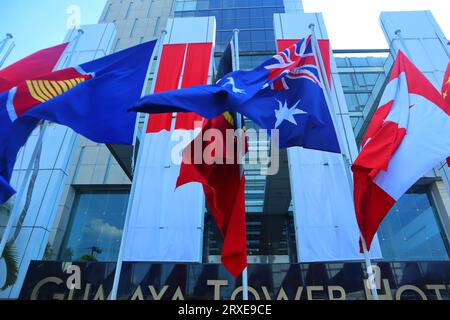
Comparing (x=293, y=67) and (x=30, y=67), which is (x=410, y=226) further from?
(x=30, y=67)

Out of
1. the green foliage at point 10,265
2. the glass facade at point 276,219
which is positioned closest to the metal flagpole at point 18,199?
the green foliage at point 10,265

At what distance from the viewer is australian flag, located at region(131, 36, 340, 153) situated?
5.58 meters

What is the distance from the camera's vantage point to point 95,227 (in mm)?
14406

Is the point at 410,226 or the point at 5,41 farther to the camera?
the point at 410,226

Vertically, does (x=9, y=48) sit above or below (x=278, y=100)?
above

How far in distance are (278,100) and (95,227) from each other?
11.7 m

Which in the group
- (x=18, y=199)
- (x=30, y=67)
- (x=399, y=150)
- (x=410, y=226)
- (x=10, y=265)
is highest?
(x=30, y=67)

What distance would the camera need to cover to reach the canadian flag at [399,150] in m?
5.62

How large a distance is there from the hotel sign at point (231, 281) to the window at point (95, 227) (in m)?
4.44

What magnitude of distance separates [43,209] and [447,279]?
12.4 m

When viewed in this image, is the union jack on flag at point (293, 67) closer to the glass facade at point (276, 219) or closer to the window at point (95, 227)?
the glass facade at point (276, 219)

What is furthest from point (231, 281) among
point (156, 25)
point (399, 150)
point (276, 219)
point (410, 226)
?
point (156, 25)

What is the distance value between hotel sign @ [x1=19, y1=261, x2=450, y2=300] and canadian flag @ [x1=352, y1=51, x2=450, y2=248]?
2.88 m

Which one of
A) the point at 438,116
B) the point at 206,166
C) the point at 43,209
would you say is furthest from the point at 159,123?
the point at 438,116
